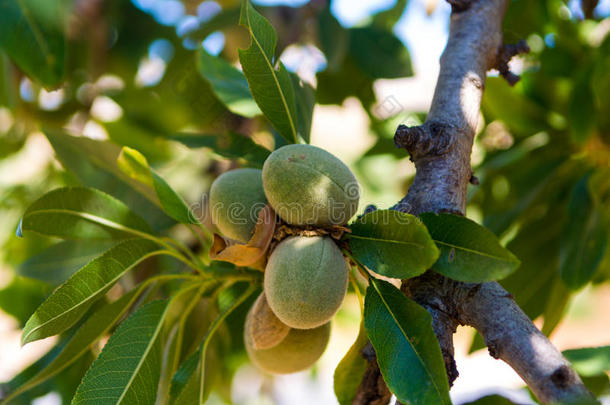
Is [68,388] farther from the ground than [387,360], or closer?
closer

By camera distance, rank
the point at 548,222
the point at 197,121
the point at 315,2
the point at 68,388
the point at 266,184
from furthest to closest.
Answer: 1. the point at 315,2
2. the point at 197,121
3. the point at 548,222
4. the point at 68,388
5. the point at 266,184

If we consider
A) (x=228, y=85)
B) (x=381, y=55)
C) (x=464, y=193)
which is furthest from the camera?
(x=381, y=55)

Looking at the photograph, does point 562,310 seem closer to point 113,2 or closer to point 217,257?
point 217,257

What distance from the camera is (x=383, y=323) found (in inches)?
33.2

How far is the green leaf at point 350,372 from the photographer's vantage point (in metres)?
Result: 1.02

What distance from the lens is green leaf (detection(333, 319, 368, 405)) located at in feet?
3.36

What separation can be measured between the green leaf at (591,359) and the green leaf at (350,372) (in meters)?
0.37

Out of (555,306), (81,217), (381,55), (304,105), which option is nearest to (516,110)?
(381,55)

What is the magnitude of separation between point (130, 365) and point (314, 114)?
133cm

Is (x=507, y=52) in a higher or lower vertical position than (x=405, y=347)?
higher

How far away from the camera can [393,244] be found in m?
0.85

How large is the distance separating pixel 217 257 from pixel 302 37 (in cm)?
161

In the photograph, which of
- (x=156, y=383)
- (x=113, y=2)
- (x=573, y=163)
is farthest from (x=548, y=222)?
(x=113, y=2)

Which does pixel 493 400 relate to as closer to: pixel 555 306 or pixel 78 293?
pixel 555 306
